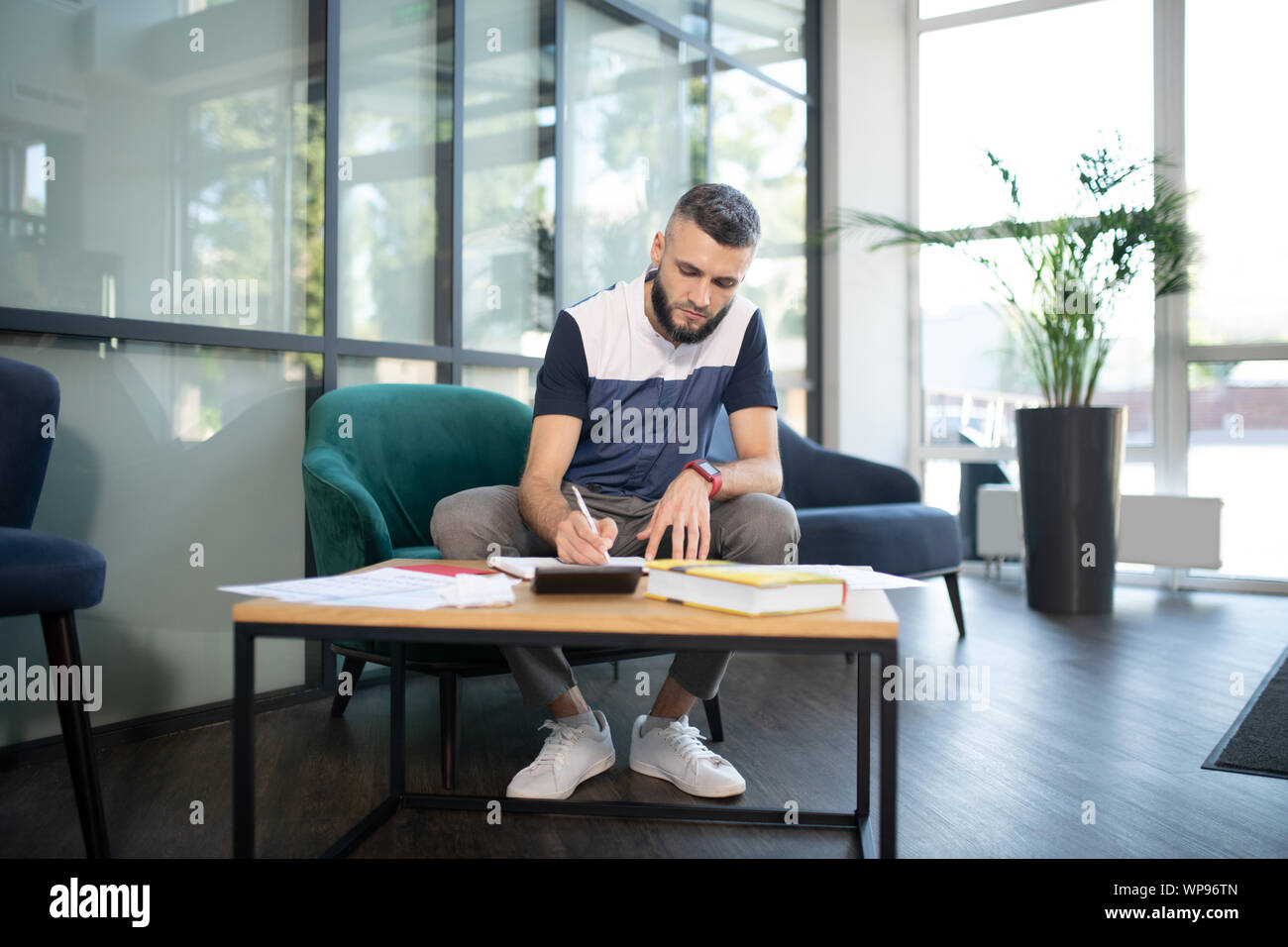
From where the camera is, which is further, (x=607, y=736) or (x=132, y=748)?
(x=132, y=748)

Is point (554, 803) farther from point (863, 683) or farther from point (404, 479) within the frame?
point (404, 479)

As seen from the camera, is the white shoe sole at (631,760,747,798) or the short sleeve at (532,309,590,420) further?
the short sleeve at (532,309,590,420)

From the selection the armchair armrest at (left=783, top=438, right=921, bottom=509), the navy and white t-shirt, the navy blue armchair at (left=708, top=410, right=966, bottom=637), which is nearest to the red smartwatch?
the navy and white t-shirt

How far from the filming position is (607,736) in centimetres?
188

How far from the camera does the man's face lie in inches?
72.6

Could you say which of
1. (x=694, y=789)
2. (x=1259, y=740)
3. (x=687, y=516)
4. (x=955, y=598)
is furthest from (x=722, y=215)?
(x=955, y=598)

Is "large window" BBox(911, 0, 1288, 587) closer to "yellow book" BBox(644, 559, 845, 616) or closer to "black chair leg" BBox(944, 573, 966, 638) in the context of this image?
"black chair leg" BBox(944, 573, 966, 638)

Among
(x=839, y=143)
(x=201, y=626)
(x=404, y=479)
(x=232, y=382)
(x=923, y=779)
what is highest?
(x=839, y=143)

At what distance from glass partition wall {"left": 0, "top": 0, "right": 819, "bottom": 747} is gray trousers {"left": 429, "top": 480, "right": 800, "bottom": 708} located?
83 centimetres

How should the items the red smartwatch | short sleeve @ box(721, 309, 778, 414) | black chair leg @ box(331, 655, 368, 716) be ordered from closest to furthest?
the red smartwatch < short sleeve @ box(721, 309, 778, 414) < black chair leg @ box(331, 655, 368, 716)

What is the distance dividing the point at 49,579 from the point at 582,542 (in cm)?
81
